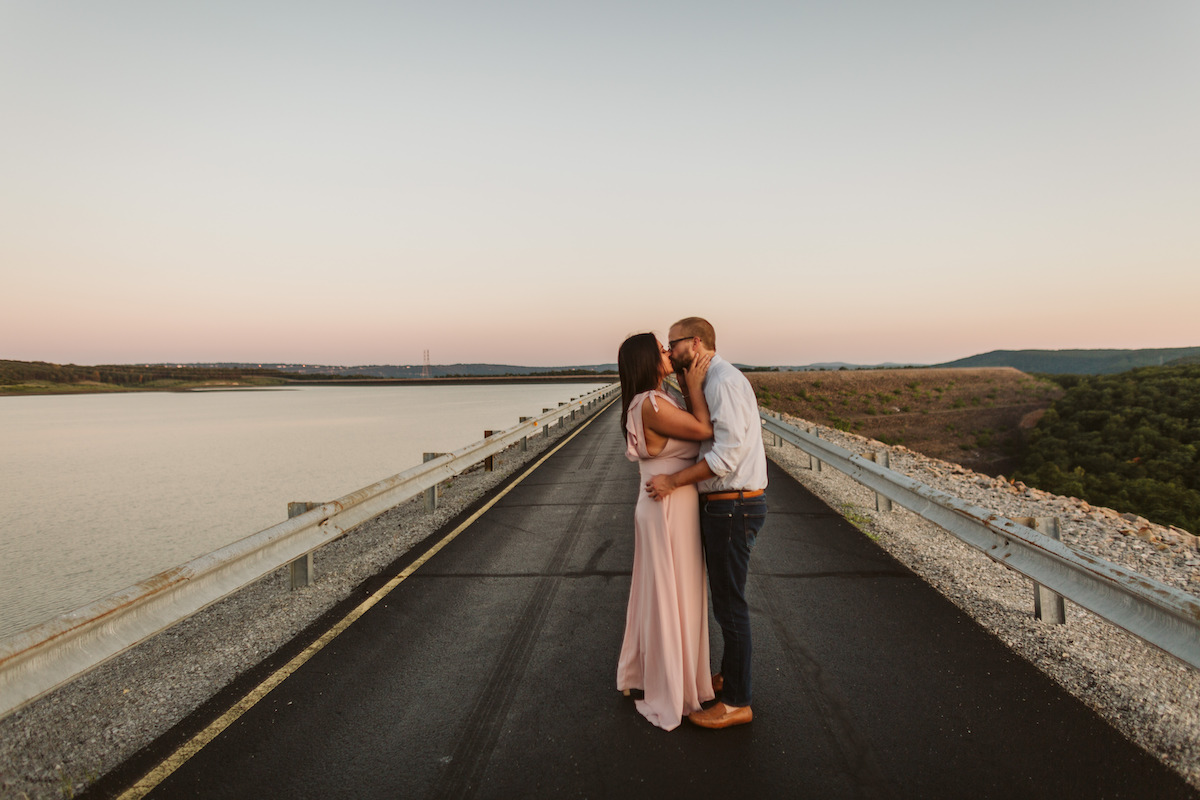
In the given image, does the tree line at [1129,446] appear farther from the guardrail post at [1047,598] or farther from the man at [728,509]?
the man at [728,509]

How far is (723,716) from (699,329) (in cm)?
208

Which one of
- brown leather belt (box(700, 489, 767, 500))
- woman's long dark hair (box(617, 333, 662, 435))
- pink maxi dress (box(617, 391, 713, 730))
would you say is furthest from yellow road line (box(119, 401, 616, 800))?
→ brown leather belt (box(700, 489, 767, 500))

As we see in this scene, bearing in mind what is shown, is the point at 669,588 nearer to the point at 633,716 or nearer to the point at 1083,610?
the point at 633,716

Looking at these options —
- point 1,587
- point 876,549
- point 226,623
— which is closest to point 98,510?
point 1,587

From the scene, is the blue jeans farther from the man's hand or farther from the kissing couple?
the man's hand

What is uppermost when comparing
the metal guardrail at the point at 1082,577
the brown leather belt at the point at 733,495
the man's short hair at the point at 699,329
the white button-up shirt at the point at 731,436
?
the man's short hair at the point at 699,329

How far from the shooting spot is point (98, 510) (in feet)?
40.3

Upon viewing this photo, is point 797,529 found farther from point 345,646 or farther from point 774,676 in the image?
point 345,646

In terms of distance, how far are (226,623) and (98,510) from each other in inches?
420

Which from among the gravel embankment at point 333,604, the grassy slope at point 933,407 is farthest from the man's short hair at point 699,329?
the grassy slope at point 933,407

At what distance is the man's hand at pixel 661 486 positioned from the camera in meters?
3.10

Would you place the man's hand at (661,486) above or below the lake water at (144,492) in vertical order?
above

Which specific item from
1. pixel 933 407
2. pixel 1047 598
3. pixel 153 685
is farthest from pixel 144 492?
pixel 933 407

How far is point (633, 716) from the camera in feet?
10.8
